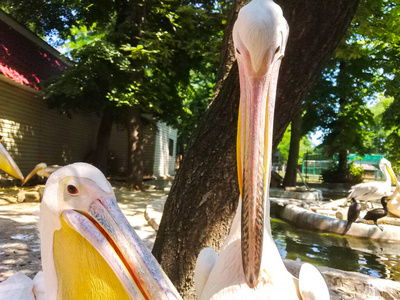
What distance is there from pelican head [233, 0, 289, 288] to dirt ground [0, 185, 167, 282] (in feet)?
3.98

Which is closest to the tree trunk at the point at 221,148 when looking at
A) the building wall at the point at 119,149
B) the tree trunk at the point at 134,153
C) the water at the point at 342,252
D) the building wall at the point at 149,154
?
the water at the point at 342,252

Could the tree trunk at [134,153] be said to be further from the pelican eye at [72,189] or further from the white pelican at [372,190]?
the pelican eye at [72,189]

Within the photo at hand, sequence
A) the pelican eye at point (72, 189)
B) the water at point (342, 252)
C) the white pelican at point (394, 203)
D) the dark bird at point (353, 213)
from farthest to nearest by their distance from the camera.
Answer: the white pelican at point (394, 203), the dark bird at point (353, 213), the water at point (342, 252), the pelican eye at point (72, 189)

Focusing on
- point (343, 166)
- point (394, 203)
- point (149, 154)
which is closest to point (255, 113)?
point (394, 203)

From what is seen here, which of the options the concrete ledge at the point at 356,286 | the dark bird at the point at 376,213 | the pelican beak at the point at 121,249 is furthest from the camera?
the dark bird at the point at 376,213

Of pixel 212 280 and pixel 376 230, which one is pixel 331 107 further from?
pixel 212 280

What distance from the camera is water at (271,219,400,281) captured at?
445 centimetres

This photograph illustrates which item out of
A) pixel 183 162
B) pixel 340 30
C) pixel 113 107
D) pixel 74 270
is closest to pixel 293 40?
pixel 340 30

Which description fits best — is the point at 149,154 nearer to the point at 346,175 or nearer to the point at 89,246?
the point at 346,175

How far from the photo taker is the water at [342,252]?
14.6 feet

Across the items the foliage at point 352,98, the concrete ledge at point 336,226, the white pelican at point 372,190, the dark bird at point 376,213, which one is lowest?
the concrete ledge at point 336,226

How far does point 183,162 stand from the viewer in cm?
232

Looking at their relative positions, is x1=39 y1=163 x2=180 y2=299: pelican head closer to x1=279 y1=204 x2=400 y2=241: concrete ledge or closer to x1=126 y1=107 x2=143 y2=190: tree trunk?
x1=279 y1=204 x2=400 y2=241: concrete ledge

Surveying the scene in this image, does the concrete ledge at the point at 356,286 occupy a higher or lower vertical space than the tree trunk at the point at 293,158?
lower
